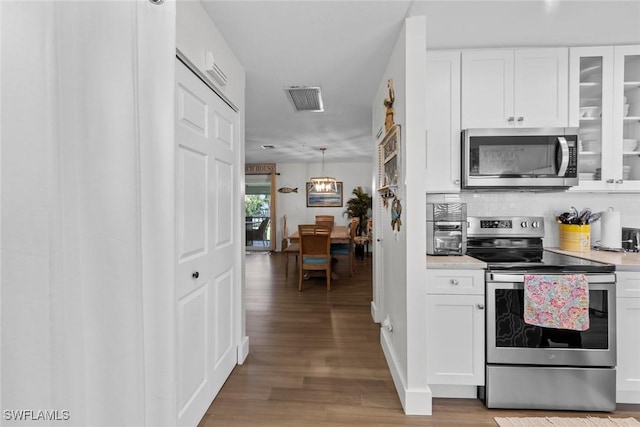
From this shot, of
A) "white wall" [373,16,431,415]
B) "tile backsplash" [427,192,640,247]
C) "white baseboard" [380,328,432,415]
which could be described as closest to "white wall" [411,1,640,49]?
"white wall" [373,16,431,415]

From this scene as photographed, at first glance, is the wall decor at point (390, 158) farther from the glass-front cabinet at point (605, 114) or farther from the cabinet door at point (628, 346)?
the cabinet door at point (628, 346)

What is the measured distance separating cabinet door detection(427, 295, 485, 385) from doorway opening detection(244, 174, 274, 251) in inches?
263

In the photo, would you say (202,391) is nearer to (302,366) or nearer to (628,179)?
(302,366)

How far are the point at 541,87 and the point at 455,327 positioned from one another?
1.81 meters

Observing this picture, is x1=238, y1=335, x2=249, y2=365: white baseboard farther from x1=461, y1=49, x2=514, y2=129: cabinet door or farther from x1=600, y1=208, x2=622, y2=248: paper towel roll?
x1=600, y1=208, x2=622, y2=248: paper towel roll

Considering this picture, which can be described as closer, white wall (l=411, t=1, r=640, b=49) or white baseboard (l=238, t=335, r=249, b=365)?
white wall (l=411, t=1, r=640, b=49)

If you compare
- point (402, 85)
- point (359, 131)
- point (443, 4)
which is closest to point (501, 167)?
point (402, 85)

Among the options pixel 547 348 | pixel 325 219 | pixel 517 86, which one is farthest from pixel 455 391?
pixel 325 219

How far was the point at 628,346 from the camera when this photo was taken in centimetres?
179

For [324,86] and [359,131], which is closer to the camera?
[324,86]

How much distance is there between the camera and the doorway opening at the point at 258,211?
828cm

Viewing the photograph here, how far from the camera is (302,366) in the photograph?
2.33 m

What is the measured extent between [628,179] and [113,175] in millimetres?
3249

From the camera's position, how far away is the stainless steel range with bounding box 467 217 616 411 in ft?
5.78
